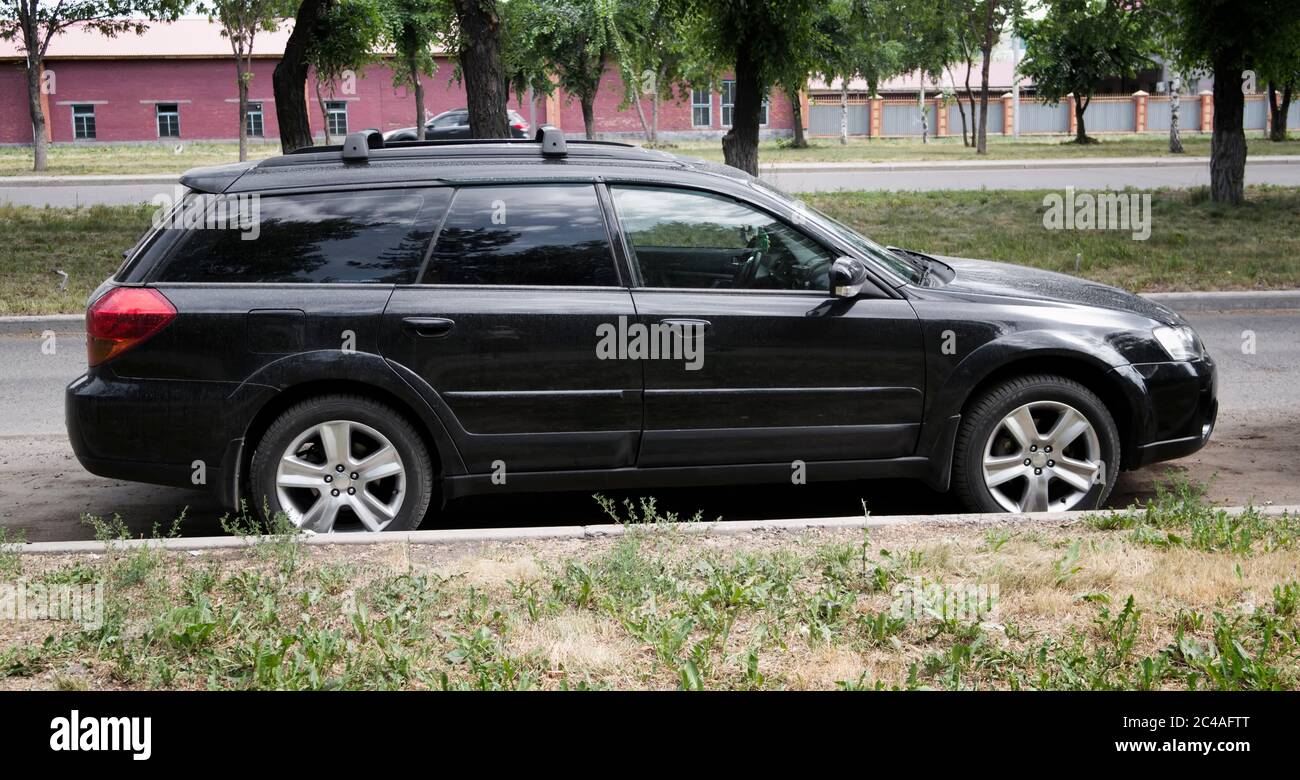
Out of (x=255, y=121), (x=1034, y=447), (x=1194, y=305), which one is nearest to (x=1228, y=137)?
(x=1194, y=305)

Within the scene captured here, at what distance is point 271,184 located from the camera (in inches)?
233

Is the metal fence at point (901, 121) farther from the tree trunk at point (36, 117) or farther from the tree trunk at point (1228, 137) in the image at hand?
the tree trunk at point (1228, 137)

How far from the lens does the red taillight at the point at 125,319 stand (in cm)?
565

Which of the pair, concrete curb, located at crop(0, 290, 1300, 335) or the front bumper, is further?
concrete curb, located at crop(0, 290, 1300, 335)

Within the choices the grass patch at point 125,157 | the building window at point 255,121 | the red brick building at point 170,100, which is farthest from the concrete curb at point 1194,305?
the building window at point 255,121

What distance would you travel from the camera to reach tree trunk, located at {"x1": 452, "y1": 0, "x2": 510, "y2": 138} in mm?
15102

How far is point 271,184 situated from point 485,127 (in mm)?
9948

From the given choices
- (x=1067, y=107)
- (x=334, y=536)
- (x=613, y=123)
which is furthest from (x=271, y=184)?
(x=1067, y=107)

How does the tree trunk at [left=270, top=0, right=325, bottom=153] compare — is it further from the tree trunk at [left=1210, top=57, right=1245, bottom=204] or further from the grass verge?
the tree trunk at [left=1210, top=57, right=1245, bottom=204]

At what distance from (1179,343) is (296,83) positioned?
1345 cm

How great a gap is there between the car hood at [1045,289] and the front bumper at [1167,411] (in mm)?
321

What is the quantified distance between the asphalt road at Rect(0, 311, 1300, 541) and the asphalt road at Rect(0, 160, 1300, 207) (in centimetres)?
1446

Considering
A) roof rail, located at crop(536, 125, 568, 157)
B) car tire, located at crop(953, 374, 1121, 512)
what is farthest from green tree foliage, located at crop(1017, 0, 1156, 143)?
roof rail, located at crop(536, 125, 568, 157)

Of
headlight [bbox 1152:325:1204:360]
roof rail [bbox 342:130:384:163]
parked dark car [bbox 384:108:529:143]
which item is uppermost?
parked dark car [bbox 384:108:529:143]
